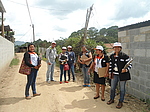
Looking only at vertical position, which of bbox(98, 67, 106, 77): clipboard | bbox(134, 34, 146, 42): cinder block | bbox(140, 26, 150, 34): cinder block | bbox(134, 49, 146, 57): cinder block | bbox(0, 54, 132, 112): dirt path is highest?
bbox(140, 26, 150, 34): cinder block

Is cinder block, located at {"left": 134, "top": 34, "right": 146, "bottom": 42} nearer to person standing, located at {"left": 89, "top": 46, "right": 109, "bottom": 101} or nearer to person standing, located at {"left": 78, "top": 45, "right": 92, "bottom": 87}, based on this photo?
person standing, located at {"left": 89, "top": 46, "right": 109, "bottom": 101}

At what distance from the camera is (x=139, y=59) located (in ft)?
14.0

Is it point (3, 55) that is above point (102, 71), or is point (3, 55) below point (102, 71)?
above

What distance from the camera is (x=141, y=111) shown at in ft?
11.4

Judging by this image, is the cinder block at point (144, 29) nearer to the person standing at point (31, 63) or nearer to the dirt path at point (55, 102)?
the dirt path at point (55, 102)

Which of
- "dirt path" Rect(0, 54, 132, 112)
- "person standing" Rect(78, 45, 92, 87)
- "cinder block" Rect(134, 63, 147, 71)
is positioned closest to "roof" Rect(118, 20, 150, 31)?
"cinder block" Rect(134, 63, 147, 71)

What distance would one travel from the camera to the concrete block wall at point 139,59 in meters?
3.95

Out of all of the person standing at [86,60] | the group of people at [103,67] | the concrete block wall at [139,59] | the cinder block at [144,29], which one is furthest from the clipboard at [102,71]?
the cinder block at [144,29]

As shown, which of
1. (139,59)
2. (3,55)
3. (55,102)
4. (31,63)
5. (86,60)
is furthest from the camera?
(3,55)

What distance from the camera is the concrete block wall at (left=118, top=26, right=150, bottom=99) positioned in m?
3.95

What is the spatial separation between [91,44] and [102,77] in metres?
4.26

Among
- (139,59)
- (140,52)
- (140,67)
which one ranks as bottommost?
(140,67)

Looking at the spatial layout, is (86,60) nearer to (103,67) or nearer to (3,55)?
(103,67)

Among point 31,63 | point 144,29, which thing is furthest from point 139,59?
point 31,63
